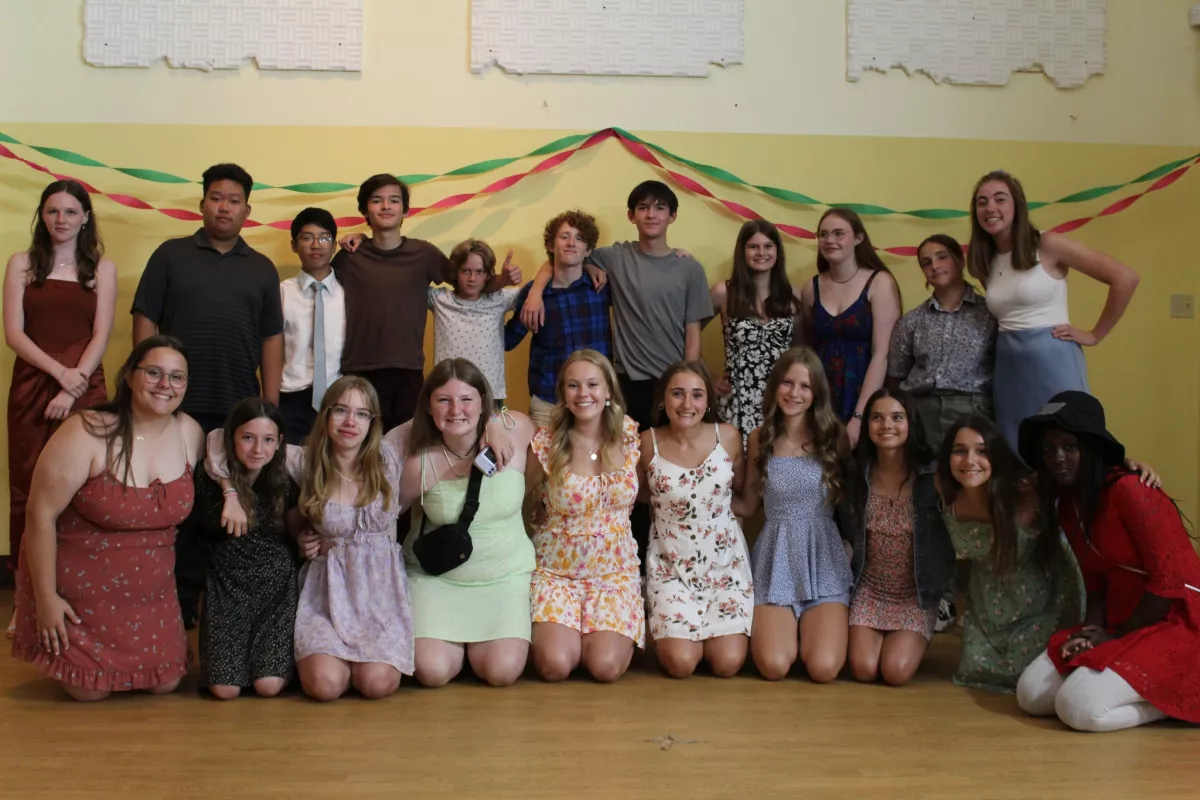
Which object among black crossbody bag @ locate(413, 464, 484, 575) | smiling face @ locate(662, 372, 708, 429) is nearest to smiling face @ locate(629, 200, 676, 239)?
smiling face @ locate(662, 372, 708, 429)

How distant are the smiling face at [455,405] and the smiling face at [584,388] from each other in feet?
0.95

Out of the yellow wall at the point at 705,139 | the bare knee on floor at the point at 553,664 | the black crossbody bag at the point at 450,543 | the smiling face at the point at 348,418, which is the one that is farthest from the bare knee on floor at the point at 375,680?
the yellow wall at the point at 705,139

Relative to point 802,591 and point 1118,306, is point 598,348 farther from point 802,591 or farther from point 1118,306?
point 1118,306

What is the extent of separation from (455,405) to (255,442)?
593 millimetres

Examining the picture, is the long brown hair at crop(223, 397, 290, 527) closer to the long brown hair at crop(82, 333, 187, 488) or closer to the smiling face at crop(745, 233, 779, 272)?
the long brown hair at crop(82, 333, 187, 488)

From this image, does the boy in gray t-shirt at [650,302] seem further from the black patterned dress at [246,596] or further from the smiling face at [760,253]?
the black patterned dress at [246,596]

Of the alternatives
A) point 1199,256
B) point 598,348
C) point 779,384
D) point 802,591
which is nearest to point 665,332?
point 598,348

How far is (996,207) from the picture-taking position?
168 inches

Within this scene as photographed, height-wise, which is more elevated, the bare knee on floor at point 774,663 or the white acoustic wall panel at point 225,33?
the white acoustic wall panel at point 225,33

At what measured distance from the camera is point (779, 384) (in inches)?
154

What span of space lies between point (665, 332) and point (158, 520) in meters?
2.00

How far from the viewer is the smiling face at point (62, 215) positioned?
4.22 meters

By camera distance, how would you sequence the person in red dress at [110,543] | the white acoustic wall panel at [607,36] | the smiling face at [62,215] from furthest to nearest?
the white acoustic wall panel at [607,36] → the smiling face at [62,215] → the person in red dress at [110,543]

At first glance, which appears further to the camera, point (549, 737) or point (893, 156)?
point (893, 156)
